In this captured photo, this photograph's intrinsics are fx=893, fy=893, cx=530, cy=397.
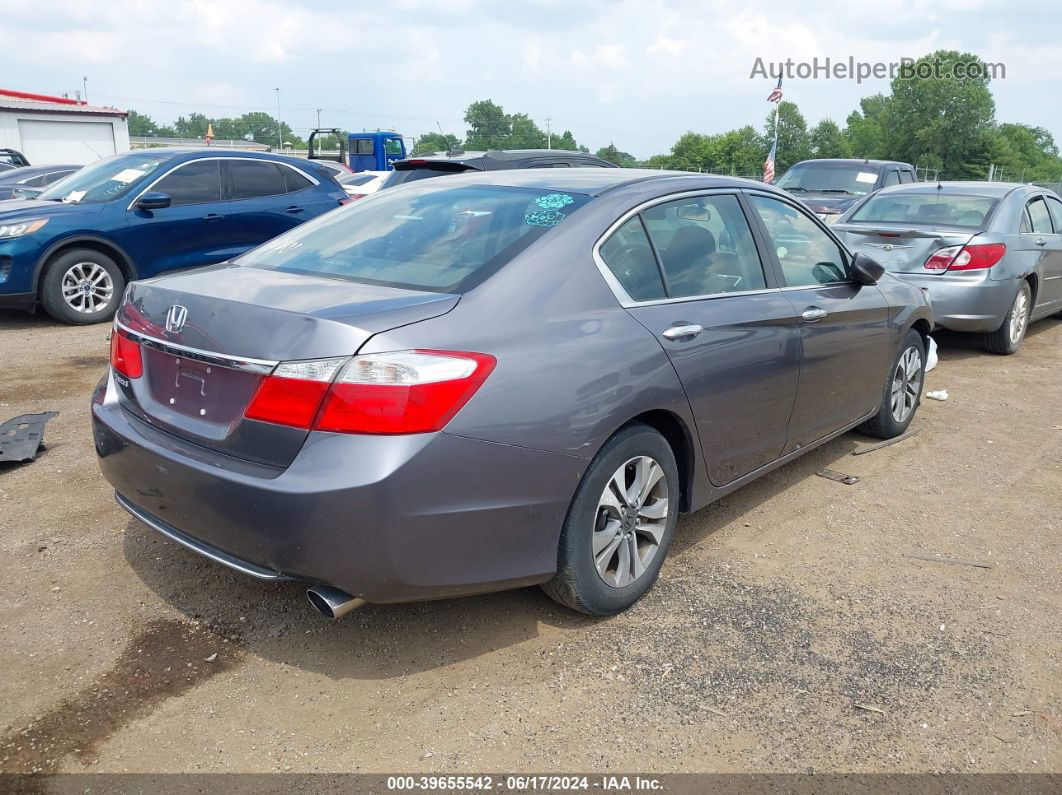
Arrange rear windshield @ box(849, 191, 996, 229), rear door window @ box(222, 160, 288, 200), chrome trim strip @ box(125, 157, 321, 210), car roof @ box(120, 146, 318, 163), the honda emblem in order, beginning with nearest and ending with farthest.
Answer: the honda emblem → rear windshield @ box(849, 191, 996, 229) → chrome trim strip @ box(125, 157, 321, 210) → car roof @ box(120, 146, 318, 163) → rear door window @ box(222, 160, 288, 200)

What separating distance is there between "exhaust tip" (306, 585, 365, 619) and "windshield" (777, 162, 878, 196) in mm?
12117

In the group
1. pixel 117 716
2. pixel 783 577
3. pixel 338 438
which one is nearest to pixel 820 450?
pixel 783 577

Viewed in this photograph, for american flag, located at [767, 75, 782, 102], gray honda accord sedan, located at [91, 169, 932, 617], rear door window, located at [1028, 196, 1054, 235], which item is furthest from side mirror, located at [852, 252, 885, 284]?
american flag, located at [767, 75, 782, 102]

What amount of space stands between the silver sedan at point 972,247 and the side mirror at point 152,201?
20.8ft

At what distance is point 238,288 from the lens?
118 inches

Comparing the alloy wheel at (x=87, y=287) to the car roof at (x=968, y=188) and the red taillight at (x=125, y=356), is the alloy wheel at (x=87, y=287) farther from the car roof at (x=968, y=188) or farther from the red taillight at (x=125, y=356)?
the car roof at (x=968, y=188)

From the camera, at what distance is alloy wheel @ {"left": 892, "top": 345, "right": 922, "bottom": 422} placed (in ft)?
17.6

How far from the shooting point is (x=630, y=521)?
10.8 ft

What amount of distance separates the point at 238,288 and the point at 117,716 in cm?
139

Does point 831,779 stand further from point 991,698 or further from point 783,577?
point 783,577

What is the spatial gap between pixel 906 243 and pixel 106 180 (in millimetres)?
7653

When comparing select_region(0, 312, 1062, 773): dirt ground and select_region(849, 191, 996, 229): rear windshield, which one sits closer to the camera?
select_region(0, 312, 1062, 773): dirt ground

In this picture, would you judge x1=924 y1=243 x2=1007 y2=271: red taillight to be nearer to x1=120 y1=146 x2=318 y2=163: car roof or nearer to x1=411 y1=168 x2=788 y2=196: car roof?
x1=411 y1=168 x2=788 y2=196: car roof

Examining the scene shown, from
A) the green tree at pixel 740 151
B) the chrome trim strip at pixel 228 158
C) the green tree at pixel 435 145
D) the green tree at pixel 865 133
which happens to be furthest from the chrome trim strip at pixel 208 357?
the green tree at pixel 865 133
